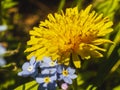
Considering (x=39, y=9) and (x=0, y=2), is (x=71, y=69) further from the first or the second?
(x=39, y=9)

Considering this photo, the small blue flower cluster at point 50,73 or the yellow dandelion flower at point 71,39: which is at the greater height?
the yellow dandelion flower at point 71,39

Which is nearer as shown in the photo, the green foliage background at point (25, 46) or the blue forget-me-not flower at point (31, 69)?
the blue forget-me-not flower at point (31, 69)

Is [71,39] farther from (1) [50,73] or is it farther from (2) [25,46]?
(2) [25,46]

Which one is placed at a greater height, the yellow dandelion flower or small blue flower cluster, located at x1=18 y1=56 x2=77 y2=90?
the yellow dandelion flower

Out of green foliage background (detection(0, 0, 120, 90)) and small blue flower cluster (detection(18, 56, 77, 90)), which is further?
green foliage background (detection(0, 0, 120, 90))

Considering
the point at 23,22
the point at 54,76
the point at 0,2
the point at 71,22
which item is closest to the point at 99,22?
the point at 71,22

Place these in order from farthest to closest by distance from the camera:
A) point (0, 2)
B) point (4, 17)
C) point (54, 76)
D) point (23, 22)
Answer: point (23, 22)
point (4, 17)
point (0, 2)
point (54, 76)
